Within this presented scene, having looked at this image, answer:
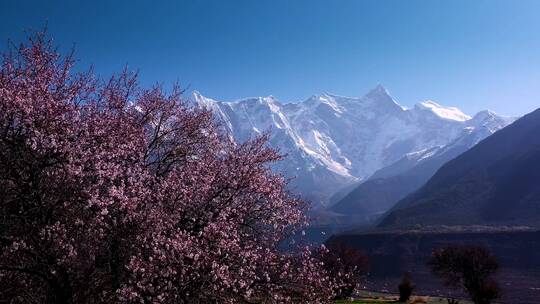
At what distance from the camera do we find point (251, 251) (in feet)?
68.9

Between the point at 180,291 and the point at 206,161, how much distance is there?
809 cm

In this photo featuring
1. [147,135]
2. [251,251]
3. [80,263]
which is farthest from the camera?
[147,135]

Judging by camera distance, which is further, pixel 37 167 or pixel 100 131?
pixel 100 131

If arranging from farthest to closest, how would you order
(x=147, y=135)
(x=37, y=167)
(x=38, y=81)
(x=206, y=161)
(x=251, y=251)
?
(x=147, y=135) → (x=206, y=161) → (x=38, y=81) → (x=251, y=251) → (x=37, y=167)

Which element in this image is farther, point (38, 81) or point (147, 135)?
point (147, 135)

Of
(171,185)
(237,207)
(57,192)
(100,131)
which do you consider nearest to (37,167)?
(57,192)

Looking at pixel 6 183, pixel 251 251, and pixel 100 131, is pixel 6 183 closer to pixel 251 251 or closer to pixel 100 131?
pixel 100 131

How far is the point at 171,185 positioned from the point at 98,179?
2.82 m

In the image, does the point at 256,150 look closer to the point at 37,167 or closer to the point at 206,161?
the point at 206,161

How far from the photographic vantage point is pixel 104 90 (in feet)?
87.6

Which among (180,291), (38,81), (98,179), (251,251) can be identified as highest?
(38,81)

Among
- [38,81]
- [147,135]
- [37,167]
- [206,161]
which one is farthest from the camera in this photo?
[147,135]

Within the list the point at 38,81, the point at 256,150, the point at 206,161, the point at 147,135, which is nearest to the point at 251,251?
the point at 206,161

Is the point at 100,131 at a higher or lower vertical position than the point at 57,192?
higher
